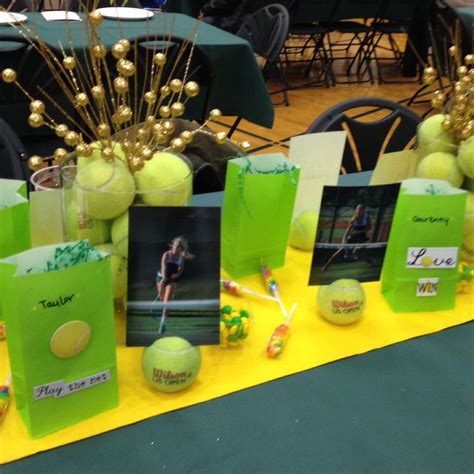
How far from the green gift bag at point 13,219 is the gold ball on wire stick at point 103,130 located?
14 centimetres

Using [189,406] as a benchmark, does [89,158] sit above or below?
above

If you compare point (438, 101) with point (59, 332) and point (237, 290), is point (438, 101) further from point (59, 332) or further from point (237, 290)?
point (59, 332)

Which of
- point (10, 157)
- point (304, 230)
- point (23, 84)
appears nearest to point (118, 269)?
point (304, 230)

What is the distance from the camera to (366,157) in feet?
5.39

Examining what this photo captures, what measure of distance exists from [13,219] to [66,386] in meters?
0.24

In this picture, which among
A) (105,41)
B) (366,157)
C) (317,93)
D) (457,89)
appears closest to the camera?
(457,89)

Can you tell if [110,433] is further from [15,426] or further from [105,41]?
[105,41]

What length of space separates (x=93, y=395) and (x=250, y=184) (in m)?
0.39

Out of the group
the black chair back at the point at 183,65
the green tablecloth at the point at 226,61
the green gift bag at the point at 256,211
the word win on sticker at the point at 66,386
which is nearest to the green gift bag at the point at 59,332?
the word win on sticker at the point at 66,386

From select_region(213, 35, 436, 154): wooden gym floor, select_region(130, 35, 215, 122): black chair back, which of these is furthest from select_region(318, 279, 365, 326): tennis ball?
select_region(213, 35, 436, 154): wooden gym floor

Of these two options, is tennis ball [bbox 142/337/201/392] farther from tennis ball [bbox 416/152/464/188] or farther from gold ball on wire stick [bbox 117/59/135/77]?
tennis ball [bbox 416/152/464/188]

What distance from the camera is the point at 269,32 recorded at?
2.81 metres

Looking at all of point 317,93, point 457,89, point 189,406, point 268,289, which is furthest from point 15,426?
point 317,93

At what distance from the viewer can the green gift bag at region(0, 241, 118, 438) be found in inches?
22.6
